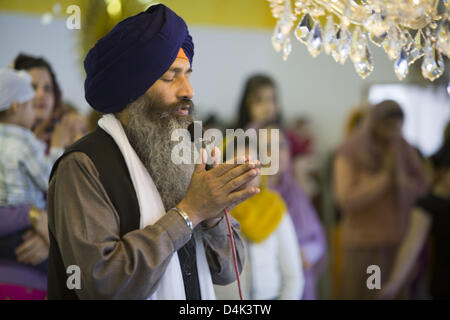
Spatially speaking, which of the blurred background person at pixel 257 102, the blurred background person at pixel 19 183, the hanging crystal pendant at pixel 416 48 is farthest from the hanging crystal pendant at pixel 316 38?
the blurred background person at pixel 257 102

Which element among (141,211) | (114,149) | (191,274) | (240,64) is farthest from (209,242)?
(240,64)

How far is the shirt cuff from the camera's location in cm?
112

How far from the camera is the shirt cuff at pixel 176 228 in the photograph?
44.1 inches

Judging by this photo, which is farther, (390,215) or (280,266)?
(390,215)

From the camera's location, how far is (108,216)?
1153 mm

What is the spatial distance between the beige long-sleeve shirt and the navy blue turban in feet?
0.65

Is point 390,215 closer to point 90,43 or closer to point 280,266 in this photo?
point 280,266

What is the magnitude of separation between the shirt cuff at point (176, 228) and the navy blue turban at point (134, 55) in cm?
35

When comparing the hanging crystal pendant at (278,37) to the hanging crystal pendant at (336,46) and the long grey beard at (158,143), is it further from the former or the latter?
the long grey beard at (158,143)

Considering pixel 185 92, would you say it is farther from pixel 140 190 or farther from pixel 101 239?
pixel 101 239

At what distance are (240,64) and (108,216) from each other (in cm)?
437

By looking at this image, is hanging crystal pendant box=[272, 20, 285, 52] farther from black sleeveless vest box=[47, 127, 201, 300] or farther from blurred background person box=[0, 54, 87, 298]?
blurred background person box=[0, 54, 87, 298]

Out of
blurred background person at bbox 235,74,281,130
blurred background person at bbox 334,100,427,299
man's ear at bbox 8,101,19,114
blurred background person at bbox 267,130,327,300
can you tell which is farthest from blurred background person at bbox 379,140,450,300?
man's ear at bbox 8,101,19,114

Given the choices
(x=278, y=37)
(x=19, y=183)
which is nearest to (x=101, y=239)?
(x=278, y=37)
